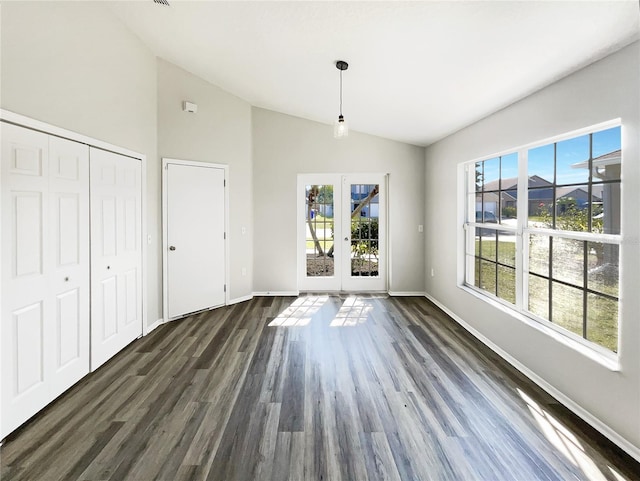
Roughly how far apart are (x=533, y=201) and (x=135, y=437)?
3.62 meters

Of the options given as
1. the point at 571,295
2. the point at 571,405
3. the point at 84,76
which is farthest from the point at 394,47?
the point at 571,405

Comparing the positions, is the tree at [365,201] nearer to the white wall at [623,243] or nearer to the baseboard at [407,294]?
the baseboard at [407,294]

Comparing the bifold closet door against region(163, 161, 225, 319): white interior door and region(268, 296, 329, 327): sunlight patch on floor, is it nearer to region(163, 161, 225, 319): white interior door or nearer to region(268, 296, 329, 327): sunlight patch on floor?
region(163, 161, 225, 319): white interior door

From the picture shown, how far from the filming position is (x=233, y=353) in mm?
3250

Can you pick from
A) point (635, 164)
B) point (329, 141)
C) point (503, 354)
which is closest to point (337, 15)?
point (635, 164)

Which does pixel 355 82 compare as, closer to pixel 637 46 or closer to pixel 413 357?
pixel 637 46

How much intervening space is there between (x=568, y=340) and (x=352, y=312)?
260 cm

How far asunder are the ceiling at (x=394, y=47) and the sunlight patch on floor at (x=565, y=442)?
7.98ft

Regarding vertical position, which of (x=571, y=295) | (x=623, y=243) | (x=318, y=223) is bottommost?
(x=571, y=295)

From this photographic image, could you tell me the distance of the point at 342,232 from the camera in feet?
18.3

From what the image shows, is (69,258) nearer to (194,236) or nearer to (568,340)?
(194,236)

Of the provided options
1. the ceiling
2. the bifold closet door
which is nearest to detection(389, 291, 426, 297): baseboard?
the ceiling

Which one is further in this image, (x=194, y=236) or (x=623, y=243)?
(x=194, y=236)

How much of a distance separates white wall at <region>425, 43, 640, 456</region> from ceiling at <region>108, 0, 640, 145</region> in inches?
5.4
